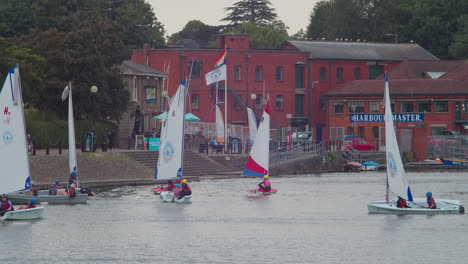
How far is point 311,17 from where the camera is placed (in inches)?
6516

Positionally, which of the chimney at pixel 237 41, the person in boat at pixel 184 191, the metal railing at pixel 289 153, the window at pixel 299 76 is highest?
the chimney at pixel 237 41

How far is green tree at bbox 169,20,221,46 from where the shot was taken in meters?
174

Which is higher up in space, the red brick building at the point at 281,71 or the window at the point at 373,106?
the red brick building at the point at 281,71

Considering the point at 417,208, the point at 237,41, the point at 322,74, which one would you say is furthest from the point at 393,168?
the point at 322,74

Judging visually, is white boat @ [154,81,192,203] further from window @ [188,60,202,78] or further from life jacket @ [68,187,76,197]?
window @ [188,60,202,78]

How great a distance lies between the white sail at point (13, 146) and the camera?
46.6 metres

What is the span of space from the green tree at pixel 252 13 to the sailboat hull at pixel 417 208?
390 ft

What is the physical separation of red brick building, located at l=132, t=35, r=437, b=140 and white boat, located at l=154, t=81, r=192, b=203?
49.0m

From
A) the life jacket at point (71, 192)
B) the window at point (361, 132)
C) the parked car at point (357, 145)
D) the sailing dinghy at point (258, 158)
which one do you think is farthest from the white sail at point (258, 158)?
the window at point (361, 132)

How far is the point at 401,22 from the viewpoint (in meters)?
144

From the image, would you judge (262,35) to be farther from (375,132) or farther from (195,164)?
(195,164)

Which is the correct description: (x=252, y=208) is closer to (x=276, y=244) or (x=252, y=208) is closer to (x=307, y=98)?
(x=276, y=244)

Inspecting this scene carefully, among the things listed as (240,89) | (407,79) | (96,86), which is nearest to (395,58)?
(407,79)

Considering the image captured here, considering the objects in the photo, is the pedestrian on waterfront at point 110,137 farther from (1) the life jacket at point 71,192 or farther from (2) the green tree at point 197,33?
(2) the green tree at point 197,33
